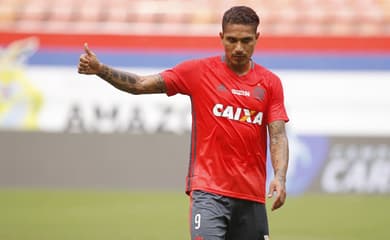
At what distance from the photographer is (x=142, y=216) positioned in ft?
46.3

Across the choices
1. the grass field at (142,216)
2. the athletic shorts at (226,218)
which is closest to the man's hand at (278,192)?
the athletic shorts at (226,218)

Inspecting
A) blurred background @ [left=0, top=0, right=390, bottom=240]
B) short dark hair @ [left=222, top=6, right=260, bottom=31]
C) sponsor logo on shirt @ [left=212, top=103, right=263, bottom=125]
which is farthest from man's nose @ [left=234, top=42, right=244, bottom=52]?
blurred background @ [left=0, top=0, right=390, bottom=240]

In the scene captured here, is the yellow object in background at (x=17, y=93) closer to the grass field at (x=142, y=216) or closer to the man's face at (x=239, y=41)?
the grass field at (x=142, y=216)

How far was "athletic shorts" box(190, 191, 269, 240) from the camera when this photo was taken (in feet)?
22.5

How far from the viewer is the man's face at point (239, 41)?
698cm

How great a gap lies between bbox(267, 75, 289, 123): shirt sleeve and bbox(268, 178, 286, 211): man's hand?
1.66ft

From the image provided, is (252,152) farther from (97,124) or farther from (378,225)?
(97,124)

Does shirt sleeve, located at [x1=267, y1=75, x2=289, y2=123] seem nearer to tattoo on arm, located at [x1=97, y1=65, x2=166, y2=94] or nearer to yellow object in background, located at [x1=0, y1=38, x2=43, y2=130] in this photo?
tattoo on arm, located at [x1=97, y1=65, x2=166, y2=94]

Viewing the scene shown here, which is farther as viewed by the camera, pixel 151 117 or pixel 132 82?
pixel 151 117

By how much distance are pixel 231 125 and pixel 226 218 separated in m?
0.66

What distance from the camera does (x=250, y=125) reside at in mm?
7078

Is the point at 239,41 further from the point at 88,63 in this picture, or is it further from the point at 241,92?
the point at 88,63

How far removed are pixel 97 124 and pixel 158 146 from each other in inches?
42.7

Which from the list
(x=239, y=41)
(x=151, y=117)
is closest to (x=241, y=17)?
(x=239, y=41)
